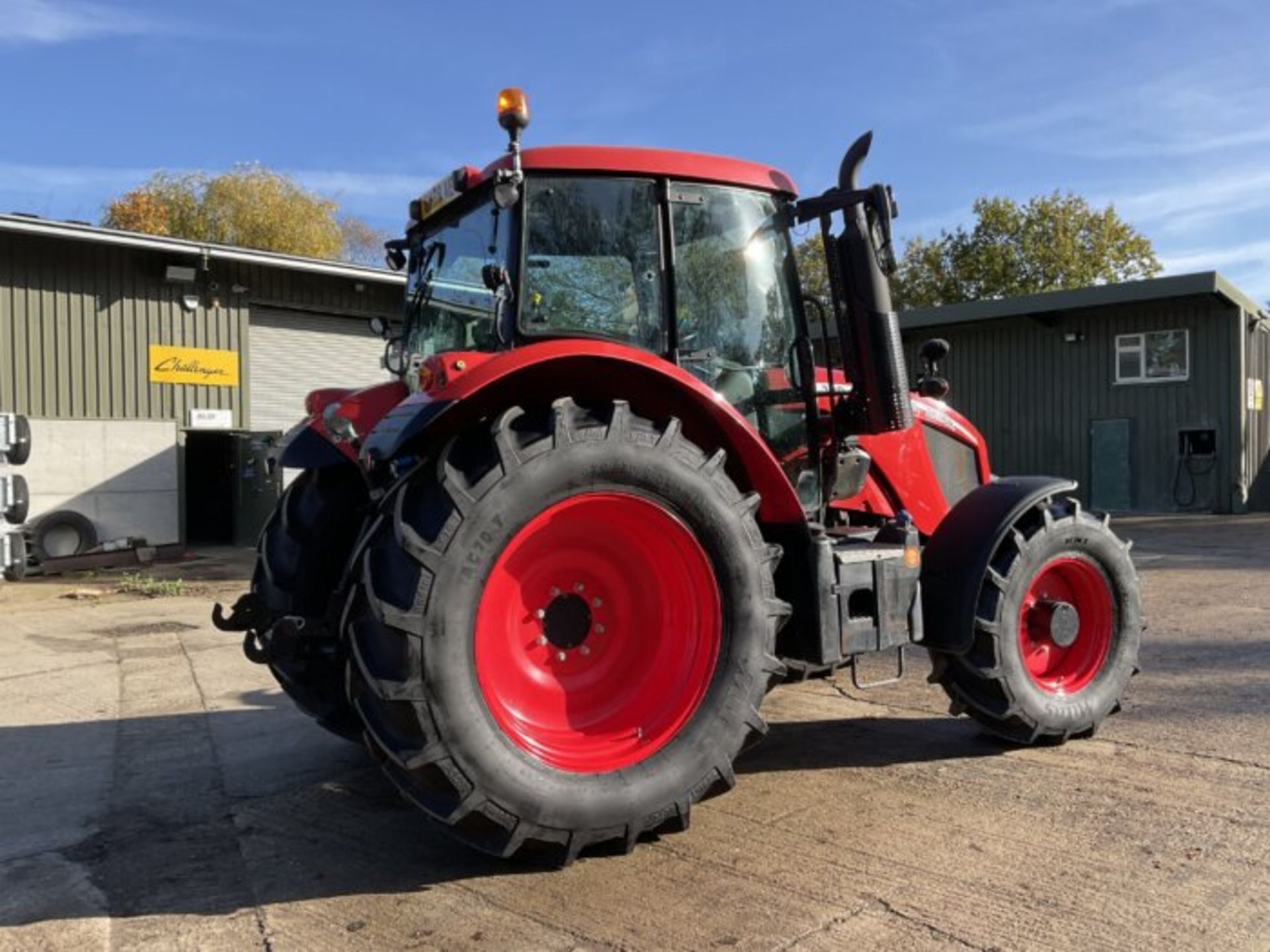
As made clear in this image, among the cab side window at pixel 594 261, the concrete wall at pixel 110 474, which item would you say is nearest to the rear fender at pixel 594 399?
the cab side window at pixel 594 261

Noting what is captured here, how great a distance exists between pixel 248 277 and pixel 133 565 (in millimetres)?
4661

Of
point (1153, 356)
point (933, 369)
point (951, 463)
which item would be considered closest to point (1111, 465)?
point (1153, 356)

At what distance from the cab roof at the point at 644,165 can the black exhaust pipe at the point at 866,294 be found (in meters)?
0.29

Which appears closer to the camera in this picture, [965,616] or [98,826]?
[98,826]

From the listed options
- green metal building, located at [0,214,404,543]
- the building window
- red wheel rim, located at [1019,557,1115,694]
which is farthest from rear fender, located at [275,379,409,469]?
the building window

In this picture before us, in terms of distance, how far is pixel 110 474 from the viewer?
45.3 feet

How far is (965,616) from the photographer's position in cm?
421

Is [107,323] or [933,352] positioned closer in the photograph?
[933,352]

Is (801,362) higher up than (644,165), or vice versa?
(644,165)

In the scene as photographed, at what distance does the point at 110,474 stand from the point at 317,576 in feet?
36.4

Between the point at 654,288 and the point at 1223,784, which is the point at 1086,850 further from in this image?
the point at 654,288

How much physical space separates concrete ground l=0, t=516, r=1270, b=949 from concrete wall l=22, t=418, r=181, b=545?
28.2 feet

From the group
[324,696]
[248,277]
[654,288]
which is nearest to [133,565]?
[248,277]

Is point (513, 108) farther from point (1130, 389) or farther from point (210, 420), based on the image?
point (1130, 389)
